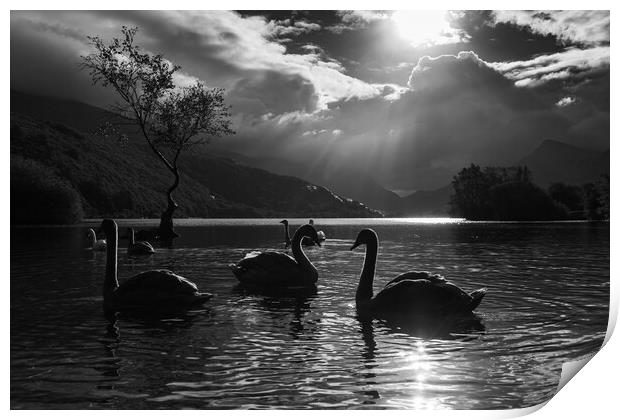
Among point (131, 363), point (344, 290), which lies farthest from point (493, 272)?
point (131, 363)

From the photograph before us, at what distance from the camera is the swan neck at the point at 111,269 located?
14.5 metres

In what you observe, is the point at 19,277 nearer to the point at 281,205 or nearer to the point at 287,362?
the point at 281,205

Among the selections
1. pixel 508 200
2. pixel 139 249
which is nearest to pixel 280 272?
pixel 508 200

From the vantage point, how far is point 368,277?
46.3 feet

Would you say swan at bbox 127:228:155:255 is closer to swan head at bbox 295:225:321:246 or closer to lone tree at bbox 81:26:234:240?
lone tree at bbox 81:26:234:240

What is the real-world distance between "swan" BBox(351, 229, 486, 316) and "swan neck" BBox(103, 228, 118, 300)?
5.80 meters

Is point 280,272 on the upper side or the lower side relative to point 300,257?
lower

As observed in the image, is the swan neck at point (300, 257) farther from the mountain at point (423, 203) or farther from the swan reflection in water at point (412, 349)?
the swan reflection in water at point (412, 349)

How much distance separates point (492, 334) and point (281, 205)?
12076 millimetres

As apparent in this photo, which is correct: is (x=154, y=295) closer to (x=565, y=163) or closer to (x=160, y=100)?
(x=565, y=163)

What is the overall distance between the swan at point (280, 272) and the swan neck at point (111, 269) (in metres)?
4.30

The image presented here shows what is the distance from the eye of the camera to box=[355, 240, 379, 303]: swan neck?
45.6 ft

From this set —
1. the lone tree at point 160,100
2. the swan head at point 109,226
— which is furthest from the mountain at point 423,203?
the swan head at point 109,226

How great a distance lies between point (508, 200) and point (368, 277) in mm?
12354
